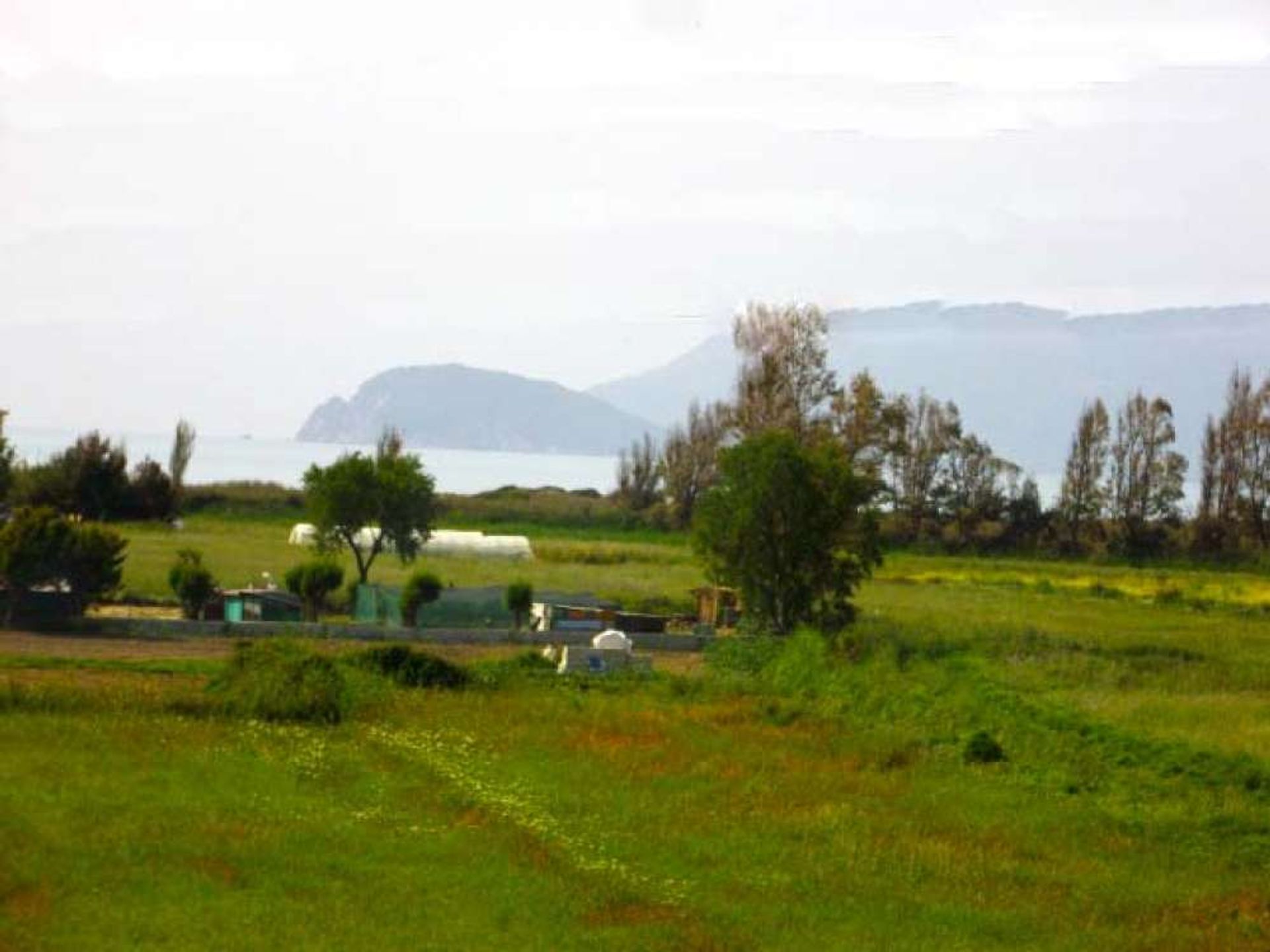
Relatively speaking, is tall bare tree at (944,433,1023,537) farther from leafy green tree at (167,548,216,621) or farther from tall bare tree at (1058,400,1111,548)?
leafy green tree at (167,548,216,621)

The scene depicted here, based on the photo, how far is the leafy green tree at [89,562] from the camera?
126ft

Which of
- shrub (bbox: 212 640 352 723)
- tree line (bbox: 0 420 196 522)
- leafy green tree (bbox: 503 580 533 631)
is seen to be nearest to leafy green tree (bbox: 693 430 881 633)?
leafy green tree (bbox: 503 580 533 631)

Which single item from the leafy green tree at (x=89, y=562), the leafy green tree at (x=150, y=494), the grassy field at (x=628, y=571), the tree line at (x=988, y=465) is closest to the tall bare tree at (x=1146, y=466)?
the tree line at (x=988, y=465)

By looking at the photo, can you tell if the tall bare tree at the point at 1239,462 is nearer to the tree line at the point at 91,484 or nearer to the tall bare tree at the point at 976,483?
the tall bare tree at the point at 976,483

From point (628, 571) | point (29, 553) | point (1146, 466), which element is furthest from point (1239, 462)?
point (29, 553)

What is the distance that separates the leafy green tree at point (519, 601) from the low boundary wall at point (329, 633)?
99 cm

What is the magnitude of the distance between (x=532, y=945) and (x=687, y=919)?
1.54 meters

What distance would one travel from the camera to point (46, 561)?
37.8 meters

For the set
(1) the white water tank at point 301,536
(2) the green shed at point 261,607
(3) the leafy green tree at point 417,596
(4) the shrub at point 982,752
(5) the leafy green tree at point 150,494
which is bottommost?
(4) the shrub at point 982,752

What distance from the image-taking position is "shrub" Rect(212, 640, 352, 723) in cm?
2552

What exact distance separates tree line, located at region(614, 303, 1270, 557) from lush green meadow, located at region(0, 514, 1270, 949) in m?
47.1

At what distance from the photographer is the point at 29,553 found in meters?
37.4

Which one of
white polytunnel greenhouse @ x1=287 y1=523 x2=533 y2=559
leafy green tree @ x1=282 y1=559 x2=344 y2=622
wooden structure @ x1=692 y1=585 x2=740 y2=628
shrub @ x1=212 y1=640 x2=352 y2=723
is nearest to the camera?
shrub @ x1=212 y1=640 x2=352 y2=723

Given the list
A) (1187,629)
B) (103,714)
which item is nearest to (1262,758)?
(103,714)
